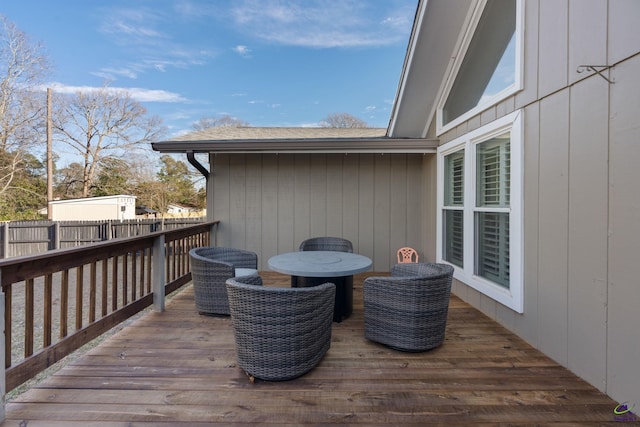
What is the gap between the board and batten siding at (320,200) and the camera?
5.36 metres

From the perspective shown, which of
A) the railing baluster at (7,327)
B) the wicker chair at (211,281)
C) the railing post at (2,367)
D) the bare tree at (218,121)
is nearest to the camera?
the railing post at (2,367)

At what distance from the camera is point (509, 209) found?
9.83 feet

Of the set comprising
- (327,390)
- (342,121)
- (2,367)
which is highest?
(342,121)

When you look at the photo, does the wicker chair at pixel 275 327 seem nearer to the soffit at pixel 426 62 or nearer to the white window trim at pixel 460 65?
the white window trim at pixel 460 65

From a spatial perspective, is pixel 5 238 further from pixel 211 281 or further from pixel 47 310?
pixel 47 310

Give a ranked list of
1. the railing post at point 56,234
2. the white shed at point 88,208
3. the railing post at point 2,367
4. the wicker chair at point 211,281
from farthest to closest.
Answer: the white shed at point 88,208 → the railing post at point 56,234 → the wicker chair at point 211,281 → the railing post at point 2,367

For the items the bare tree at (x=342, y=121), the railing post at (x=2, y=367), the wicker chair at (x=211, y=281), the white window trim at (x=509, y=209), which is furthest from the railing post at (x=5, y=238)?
the bare tree at (x=342, y=121)

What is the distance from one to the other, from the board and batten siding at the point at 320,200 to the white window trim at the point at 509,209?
1259mm

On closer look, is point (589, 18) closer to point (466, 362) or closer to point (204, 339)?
point (466, 362)

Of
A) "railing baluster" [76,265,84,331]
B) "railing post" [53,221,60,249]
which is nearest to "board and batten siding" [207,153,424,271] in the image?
"railing baluster" [76,265,84,331]

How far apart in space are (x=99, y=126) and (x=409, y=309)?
65.7 feet

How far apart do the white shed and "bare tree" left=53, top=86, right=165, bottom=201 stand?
4.07 meters

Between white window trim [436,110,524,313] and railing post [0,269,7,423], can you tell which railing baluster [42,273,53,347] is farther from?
white window trim [436,110,524,313]

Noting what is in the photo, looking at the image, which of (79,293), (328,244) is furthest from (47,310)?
(328,244)
